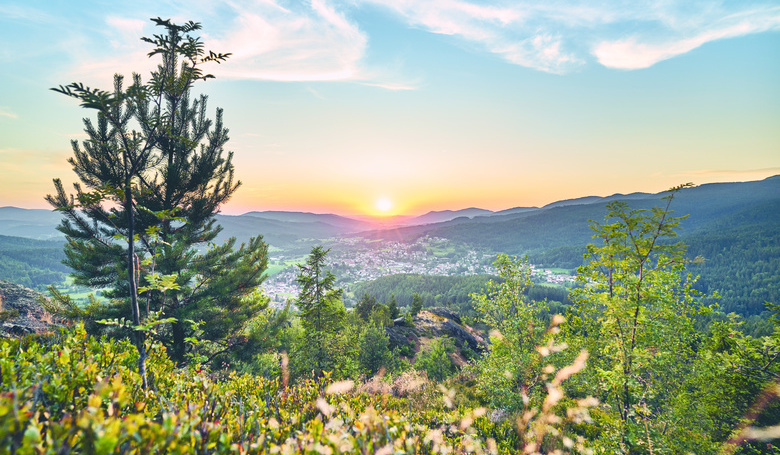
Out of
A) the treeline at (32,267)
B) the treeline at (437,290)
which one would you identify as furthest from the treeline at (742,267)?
the treeline at (32,267)

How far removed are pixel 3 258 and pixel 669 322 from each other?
20931 centimetres

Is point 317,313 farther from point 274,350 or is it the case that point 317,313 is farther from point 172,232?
point 172,232

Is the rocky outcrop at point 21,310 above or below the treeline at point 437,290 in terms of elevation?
above

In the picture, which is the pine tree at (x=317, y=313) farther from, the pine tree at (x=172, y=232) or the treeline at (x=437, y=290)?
the treeline at (x=437, y=290)

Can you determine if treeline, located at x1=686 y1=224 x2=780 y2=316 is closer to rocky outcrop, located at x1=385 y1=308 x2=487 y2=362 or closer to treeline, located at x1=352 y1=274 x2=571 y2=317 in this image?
treeline, located at x1=352 y1=274 x2=571 y2=317

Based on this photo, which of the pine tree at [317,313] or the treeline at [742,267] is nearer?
the pine tree at [317,313]

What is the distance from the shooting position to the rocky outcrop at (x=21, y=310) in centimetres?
1159

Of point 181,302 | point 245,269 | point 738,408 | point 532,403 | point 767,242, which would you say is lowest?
point 767,242

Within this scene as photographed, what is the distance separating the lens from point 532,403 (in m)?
10.1

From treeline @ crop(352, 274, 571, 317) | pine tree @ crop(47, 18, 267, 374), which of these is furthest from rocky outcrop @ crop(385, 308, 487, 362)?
treeline @ crop(352, 274, 571, 317)

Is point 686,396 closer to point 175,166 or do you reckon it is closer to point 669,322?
point 669,322

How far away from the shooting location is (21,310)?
48.2 feet

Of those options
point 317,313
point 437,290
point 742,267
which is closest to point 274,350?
point 317,313

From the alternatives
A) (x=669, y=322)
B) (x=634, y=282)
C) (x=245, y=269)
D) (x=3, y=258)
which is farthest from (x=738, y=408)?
(x=3, y=258)
